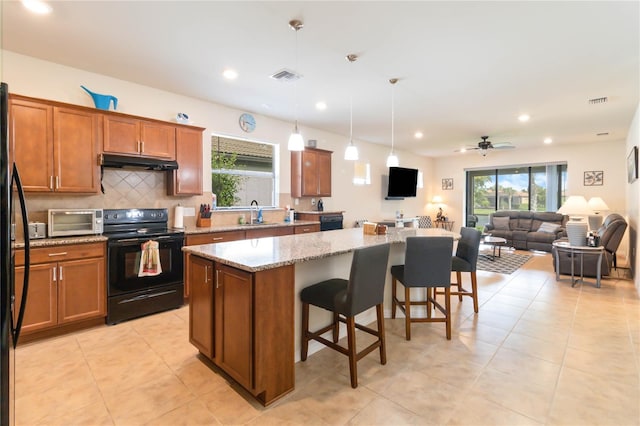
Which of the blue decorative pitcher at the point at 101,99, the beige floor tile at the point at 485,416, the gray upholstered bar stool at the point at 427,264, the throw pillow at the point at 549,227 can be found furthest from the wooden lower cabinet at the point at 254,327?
the throw pillow at the point at 549,227

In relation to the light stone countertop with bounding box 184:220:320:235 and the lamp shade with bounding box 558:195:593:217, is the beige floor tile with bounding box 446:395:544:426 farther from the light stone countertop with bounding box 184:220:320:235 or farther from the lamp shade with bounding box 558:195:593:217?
the lamp shade with bounding box 558:195:593:217

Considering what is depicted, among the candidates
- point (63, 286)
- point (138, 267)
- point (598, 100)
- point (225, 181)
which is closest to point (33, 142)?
point (63, 286)

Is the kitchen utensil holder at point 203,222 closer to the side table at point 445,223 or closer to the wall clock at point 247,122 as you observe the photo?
the wall clock at point 247,122

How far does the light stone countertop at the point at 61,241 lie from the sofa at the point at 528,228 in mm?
8520

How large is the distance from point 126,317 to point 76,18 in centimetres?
272

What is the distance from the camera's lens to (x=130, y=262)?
3182mm

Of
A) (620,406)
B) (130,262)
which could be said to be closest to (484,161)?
(620,406)

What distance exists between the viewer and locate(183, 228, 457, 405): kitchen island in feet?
6.11

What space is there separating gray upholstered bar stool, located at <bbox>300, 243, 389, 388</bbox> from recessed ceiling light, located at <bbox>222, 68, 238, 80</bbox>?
2.49 metres

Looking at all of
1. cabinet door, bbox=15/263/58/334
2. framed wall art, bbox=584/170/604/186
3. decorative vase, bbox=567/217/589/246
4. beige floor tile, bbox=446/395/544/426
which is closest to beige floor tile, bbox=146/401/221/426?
beige floor tile, bbox=446/395/544/426

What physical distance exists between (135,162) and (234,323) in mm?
2426

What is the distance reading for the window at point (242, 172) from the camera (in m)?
4.65

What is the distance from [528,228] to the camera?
7.86 meters

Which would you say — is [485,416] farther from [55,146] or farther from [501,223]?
[501,223]
